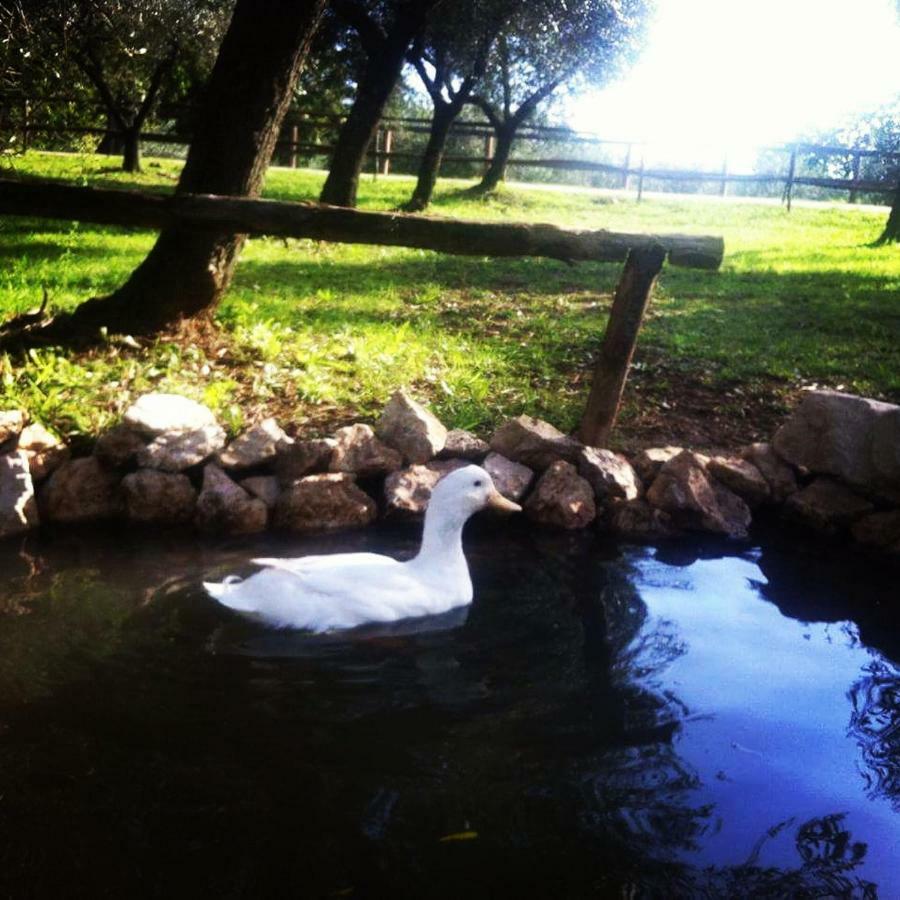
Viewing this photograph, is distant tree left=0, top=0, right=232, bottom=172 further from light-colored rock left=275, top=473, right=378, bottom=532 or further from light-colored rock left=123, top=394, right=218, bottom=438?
light-colored rock left=275, top=473, right=378, bottom=532

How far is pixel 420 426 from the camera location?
6652 mm

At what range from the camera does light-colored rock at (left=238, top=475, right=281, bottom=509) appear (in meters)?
6.35

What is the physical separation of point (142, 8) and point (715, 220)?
39.6ft

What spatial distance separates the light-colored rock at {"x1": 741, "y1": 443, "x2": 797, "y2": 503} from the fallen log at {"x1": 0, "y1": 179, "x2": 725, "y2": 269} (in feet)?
4.26

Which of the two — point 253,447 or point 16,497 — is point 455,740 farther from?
point 16,497

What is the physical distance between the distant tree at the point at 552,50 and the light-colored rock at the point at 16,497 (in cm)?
1461

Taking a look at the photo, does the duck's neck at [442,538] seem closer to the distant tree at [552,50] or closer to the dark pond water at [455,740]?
the dark pond water at [455,740]

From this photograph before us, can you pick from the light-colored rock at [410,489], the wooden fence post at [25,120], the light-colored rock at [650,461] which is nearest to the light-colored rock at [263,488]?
the light-colored rock at [410,489]

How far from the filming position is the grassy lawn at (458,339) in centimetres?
735

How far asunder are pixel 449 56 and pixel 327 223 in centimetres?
1410

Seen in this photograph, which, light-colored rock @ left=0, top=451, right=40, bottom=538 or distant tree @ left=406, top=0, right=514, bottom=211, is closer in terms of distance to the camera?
light-colored rock @ left=0, top=451, right=40, bottom=538

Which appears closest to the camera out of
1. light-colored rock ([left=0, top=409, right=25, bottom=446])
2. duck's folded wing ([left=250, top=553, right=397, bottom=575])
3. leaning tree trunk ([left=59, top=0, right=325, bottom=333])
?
duck's folded wing ([left=250, top=553, right=397, bottom=575])

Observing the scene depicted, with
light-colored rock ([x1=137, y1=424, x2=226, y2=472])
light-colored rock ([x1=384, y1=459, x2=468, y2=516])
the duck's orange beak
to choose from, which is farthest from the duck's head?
light-colored rock ([x1=137, y1=424, x2=226, y2=472])

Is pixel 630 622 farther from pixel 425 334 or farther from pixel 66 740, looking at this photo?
pixel 425 334
